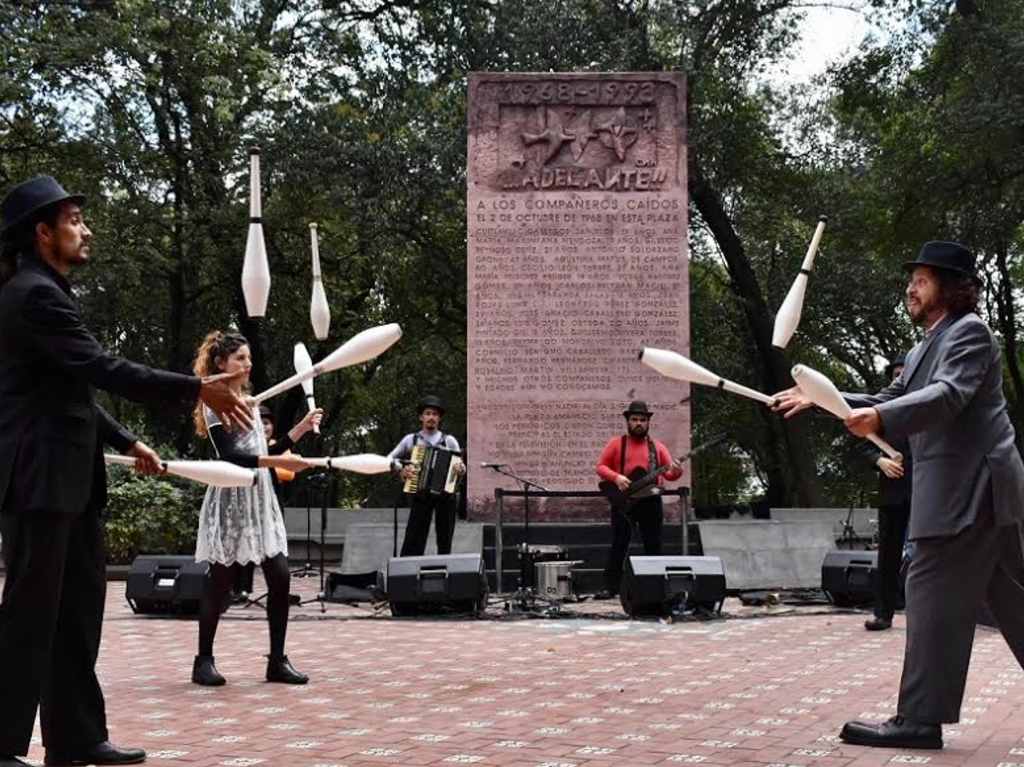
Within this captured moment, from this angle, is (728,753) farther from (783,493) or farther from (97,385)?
(783,493)

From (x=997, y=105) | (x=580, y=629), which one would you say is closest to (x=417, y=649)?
(x=580, y=629)

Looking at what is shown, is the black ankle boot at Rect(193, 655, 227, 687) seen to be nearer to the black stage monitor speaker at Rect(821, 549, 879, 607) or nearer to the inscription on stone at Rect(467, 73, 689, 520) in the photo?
the black stage monitor speaker at Rect(821, 549, 879, 607)

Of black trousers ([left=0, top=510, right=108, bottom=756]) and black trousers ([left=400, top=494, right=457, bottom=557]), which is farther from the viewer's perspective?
black trousers ([left=400, top=494, right=457, bottom=557])

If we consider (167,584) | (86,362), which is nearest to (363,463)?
(86,362)

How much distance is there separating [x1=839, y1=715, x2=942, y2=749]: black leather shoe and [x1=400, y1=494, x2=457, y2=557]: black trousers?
8.85 m

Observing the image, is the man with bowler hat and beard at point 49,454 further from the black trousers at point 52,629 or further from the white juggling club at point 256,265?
the white juggling club at point 256,265

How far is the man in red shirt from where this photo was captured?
13734 mm

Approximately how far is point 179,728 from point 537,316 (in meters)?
10.6

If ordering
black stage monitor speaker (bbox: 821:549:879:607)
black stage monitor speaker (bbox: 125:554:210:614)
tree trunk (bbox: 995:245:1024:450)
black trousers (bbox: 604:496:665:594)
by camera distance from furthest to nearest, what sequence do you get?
tree trunk (bbox: 995:245:1024:450) < black trousers (bbox: 604:496:665:594) < black stage monitor speaker (bbox: 821:549:879:607) < black stage monitor speaker (bbox: 125:554:210:614)

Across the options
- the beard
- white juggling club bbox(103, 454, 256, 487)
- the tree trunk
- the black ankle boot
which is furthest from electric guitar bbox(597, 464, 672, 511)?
the tree trunk

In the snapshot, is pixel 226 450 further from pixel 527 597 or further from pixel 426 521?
pixel 426 521

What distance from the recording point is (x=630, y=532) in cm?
1406

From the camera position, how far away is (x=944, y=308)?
6137mm

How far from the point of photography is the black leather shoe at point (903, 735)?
5.82 m
